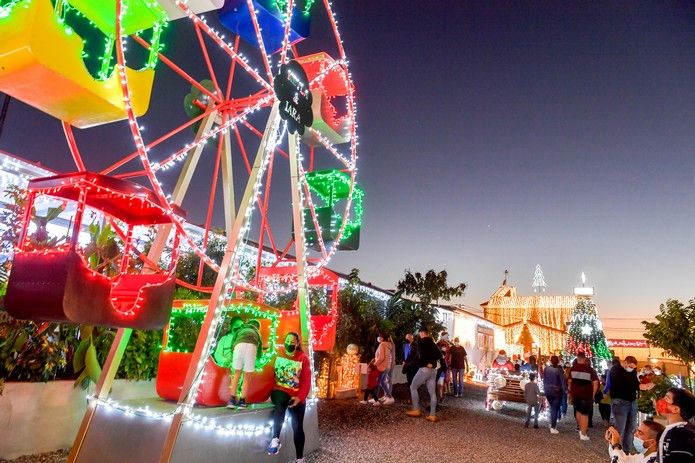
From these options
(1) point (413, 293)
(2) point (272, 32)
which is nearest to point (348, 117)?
(2) point (272, 32)

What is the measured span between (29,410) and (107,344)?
1311mm

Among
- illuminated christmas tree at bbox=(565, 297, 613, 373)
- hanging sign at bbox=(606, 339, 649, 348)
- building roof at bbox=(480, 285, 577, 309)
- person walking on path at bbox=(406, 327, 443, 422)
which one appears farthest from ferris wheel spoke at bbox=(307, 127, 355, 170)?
hanging sign at bbox=(606, 339, 649, 348)

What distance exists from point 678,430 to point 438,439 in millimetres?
4982

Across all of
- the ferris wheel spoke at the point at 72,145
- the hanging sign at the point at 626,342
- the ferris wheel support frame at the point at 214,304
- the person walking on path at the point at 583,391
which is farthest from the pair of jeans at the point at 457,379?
the hanging sign at the point at 626,342

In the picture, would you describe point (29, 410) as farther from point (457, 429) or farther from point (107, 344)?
point (457, 429)

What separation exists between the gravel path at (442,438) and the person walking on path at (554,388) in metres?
0.33

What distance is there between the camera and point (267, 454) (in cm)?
564

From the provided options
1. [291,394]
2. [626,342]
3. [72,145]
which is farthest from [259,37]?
[626,342]

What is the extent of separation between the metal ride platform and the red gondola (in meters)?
1.02

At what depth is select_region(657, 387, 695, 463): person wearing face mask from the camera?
3117mm

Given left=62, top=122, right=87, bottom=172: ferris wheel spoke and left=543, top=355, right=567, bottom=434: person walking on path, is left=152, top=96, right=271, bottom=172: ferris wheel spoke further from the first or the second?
left=543, top=355, right=567, bottom=434: person walking on path

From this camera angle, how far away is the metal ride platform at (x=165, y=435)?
4777mm

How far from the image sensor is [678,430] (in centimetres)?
322

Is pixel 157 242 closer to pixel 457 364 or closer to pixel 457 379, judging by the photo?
pixel 457 364
